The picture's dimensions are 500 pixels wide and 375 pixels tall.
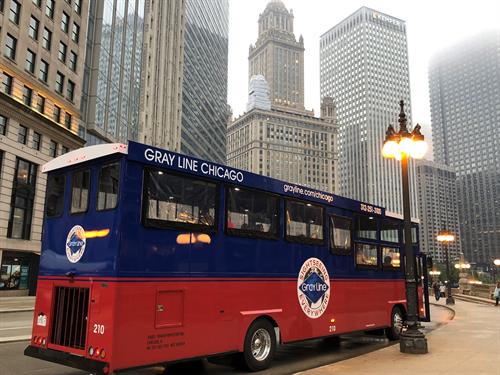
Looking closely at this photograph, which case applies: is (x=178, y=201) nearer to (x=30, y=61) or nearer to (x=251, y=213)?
(x=251, y=213)

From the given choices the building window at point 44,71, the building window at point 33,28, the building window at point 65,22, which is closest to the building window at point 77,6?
the building window at point 65,22

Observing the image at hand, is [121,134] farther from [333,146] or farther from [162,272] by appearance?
[333,146]

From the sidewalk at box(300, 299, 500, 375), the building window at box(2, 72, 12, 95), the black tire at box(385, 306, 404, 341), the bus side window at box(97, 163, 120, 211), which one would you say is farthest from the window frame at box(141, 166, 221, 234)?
the building window at box(2, 72, 12, 95)

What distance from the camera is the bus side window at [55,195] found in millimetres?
8953

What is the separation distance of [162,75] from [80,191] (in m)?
68.7

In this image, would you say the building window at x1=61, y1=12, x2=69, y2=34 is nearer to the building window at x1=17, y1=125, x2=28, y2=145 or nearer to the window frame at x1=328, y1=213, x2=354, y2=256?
the building window at x1=17, y1=125, x2=28, y2=145

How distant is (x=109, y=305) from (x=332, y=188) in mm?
185640

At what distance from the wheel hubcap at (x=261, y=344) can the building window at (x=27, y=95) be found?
34.1m

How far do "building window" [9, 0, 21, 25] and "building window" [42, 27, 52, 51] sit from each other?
10.6ft

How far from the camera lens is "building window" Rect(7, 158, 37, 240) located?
36062 mm

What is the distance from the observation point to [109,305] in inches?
290

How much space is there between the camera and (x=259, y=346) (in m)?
9.84

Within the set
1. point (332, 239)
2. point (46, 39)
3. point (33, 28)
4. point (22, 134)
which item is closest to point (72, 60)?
point (46, 39)

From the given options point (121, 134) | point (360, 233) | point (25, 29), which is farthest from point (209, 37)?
point (360, 233)
